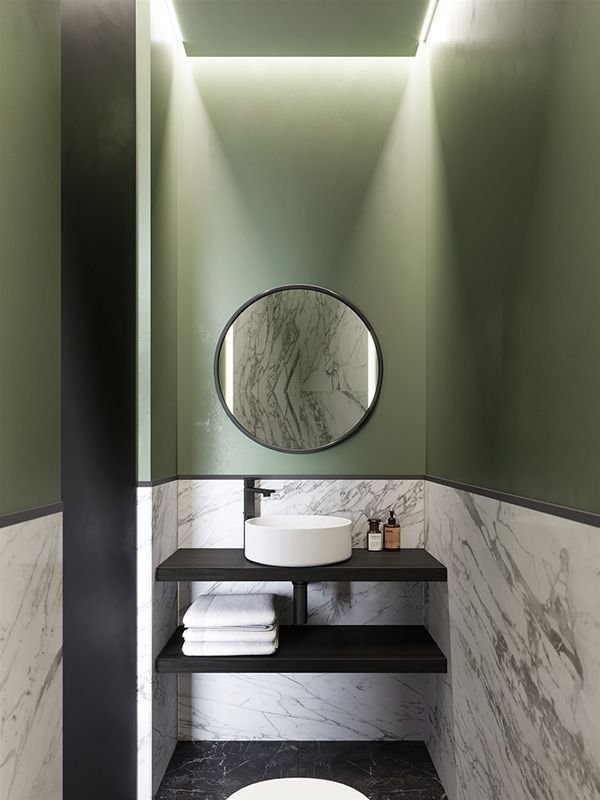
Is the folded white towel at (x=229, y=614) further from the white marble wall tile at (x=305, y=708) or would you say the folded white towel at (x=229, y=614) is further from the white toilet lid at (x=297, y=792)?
the white toilet lid at (x=297, y=792)

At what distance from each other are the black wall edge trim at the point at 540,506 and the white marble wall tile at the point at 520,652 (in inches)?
0.6

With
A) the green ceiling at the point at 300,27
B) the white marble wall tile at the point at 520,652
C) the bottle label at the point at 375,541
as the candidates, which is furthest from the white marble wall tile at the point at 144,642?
the green ceiling at the point at 300,27

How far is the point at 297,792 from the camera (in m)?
1.42

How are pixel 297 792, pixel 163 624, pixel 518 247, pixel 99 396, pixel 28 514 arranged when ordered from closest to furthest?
1. pixel 28 514
2. pixel 297 792
3. pixel 518 247
4. pixel 99 396
5. pixel 163 624

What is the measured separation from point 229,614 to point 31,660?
3.22 ft

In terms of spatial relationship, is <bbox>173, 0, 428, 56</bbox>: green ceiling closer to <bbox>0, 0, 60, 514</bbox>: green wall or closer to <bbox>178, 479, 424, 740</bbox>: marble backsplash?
<bbox>0, 0, 60, 514</bbox>: green wall

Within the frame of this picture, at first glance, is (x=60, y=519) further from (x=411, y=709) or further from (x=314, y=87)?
(x=314, y=87)

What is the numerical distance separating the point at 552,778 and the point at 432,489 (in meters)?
1.20

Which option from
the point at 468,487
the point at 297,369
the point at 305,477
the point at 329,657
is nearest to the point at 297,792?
the point at 329,657

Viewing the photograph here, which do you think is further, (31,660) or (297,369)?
(297,369)

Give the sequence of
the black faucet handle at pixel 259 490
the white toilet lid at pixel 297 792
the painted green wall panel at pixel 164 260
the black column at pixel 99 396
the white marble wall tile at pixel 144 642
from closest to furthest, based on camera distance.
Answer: the white toilet lid at pixel 297 792 → the black column at pixel 99 396 → the white marble wall tile at pixel 144 642 → the painted green wall panel at pixel 164 260 → the black faucet handle at pixel 259 490

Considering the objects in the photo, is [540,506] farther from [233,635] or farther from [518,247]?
[233,635]

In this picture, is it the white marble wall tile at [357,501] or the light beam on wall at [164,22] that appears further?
the white marble wall tile at [357,501]

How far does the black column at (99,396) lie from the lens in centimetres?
164
